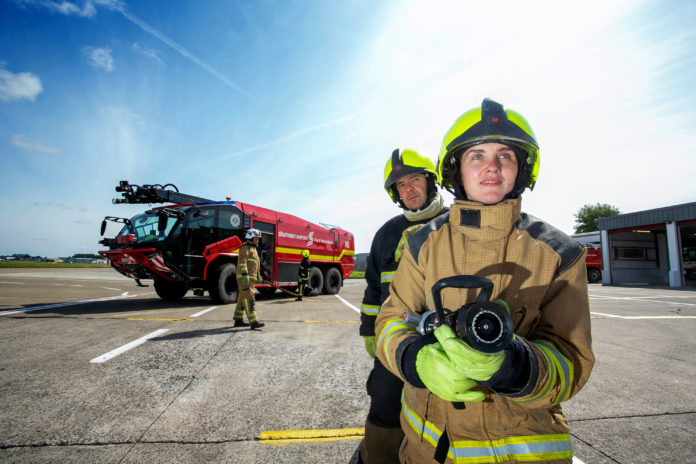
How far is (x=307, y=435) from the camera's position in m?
2.26

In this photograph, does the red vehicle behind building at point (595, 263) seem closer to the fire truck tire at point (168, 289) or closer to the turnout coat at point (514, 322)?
the fire truck tire at point (168, 289)

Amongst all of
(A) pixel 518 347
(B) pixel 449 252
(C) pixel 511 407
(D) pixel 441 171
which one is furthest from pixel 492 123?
(C) pixel 511 407

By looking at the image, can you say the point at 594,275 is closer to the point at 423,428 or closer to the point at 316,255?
the point at 316,255

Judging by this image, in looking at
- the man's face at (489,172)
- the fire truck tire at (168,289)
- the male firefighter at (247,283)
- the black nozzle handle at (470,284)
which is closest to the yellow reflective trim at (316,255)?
the fire truck tire at (168,289)

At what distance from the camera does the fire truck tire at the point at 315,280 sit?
12.8 metres

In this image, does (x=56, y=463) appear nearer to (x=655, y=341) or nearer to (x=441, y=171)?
(x=441, y=171)

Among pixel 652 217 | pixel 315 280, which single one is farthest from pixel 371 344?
pixel 652 217

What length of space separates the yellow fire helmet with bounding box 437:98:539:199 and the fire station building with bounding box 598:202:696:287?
2484 centimetres

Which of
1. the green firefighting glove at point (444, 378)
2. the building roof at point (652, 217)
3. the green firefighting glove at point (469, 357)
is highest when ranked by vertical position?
the building roof at point (652, 217)

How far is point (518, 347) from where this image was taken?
2.85ft

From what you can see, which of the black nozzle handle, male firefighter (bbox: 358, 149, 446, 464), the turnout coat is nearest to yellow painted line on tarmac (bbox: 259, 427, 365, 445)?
male firefighter (bbox: 358, 149, 446, 464)

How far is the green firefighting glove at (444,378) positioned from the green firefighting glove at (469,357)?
33 millimetres

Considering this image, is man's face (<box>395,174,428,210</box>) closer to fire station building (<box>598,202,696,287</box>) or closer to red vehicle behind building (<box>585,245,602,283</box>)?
fire station building (<box>598,202,696,287</box>)

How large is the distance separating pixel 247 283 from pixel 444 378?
5828 mm
